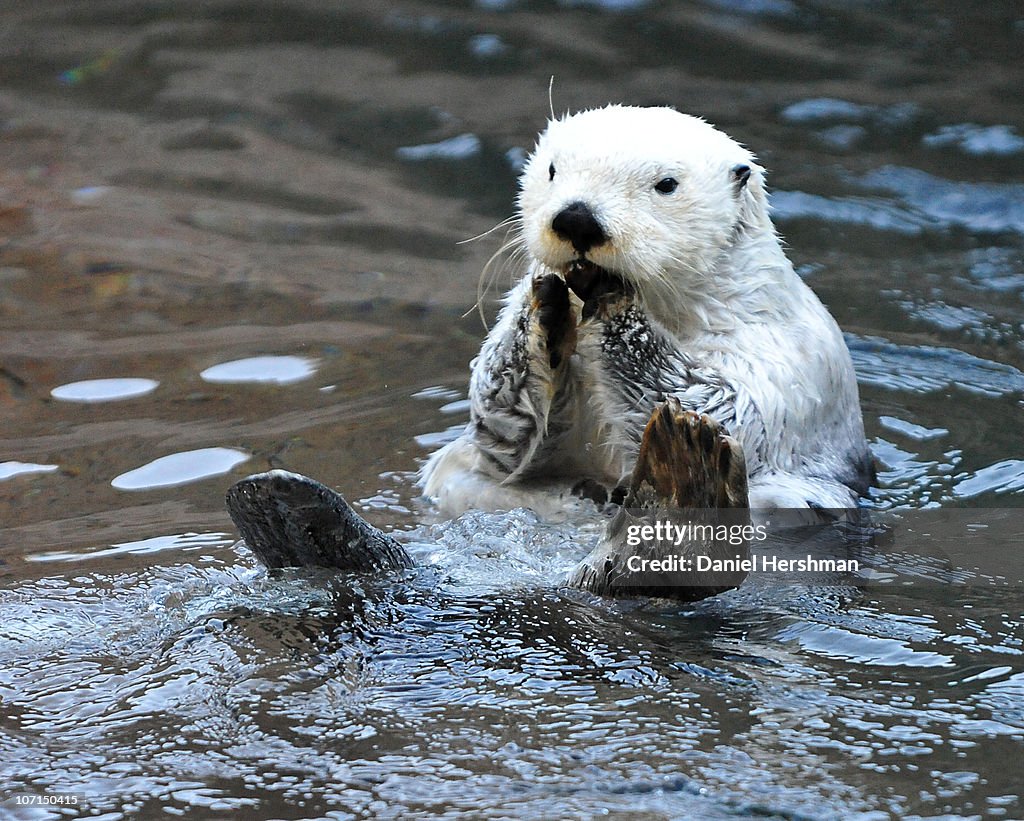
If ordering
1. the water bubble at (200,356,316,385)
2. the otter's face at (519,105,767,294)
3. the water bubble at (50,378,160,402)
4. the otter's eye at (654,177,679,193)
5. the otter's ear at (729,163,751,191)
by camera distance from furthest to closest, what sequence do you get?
1. the water bubble at (200,356,316,385)
2. the water bubble at (50,378,160,402)
3. the otter's ear at (729,163,751,191)
4. the otter's eye at (654,177,679,193)
5. the otter's face at (519,105,767,294)

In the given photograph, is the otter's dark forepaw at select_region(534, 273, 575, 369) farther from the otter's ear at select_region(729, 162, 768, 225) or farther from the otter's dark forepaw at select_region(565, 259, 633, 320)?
the otter's ear at select_region(729, 162, 768, 225)

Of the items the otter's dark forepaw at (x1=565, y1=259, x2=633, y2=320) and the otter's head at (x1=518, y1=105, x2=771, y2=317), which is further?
the otter's dark forepaw at (x1=565, y1=259, x2=633, y2=320)

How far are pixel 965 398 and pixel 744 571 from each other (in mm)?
2781

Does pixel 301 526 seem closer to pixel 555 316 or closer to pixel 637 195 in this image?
pixel 555 316

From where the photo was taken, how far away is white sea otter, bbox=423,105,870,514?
3861 mm

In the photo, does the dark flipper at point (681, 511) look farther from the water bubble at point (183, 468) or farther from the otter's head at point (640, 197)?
the water bubble at point (183, 468)

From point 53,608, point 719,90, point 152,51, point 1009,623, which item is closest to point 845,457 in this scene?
point 1009,623

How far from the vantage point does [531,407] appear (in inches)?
163

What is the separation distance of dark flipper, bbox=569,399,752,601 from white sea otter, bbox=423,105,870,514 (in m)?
0.50

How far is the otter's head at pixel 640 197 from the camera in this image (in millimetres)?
3770

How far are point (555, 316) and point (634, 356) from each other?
299 millimetres

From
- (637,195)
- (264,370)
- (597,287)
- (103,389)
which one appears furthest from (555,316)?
(103,389)

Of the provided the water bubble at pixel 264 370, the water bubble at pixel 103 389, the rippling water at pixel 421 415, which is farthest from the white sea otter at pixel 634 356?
the water bubble at pixel 103 389
